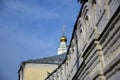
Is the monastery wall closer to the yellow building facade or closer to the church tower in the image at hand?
the yellow building facade

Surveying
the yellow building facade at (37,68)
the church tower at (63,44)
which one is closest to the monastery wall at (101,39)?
the yellow building facade at (37,68)

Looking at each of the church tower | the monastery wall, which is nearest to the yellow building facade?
the church tower

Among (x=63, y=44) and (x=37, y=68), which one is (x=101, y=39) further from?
(x=63, y=44)

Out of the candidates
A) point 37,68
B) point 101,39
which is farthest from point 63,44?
point 101,39

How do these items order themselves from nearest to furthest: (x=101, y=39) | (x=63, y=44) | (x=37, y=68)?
(x=101, y=39) → (x=37, y=68) → (x=63, y=44)

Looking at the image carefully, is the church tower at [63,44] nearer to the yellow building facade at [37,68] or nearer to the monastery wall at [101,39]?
the yellow building facade at [37,68]

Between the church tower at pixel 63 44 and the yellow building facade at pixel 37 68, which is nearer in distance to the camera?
the yellow building facade at pixel 37 68

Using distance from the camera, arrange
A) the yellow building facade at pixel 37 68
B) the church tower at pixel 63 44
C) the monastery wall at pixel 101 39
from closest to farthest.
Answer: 1. the monastery wall at pixel 101 39
2. the yellow building facade at pixel 37 68
3. the church tower at pixel 63 44

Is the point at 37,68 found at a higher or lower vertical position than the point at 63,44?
lower

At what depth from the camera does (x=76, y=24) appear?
1431 cm

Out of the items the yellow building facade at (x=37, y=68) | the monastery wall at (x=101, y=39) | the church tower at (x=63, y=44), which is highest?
the church tower at (x=63, y=44)

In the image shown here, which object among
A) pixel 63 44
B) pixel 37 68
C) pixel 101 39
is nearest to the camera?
pixel 101 39

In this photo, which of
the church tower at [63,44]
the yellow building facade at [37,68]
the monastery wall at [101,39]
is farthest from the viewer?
the church tower at [63,44]

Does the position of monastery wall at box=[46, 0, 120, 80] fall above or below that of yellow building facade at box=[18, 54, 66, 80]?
below
